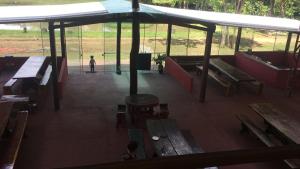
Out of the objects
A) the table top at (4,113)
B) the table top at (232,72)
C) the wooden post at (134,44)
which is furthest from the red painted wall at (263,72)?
the table top at (4,113)

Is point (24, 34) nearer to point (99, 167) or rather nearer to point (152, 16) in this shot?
point (152, 16)

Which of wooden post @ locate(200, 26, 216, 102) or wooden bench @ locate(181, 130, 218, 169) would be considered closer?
wooden bench @ locate(181, 130, 218, 169)

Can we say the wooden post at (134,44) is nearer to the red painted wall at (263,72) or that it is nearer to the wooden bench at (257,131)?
the wooden bench at (257,131)

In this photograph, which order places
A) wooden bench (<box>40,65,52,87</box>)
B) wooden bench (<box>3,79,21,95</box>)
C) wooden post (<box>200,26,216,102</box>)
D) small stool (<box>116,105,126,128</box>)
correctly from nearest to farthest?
small stool (<box>116,105,126,128</box>) < wooden bench (<box>3,79,21,95</box>) < wooden post (<box>200,26,216,102</box>) < wooden bench (<box>40,65,52,87</box>)

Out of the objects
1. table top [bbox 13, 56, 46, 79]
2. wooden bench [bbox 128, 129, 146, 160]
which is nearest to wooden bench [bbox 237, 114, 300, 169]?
wooden bench [bbox 128, 129, 146, 160]

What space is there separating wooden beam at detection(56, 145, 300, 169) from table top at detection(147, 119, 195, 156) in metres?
4.88

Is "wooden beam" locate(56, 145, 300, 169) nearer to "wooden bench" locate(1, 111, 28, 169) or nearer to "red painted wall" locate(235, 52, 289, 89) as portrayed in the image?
"wooden bench" locate(1, 111, 28, 169)

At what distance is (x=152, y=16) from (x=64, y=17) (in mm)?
2757

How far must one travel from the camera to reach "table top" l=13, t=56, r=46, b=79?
1058 centimetres

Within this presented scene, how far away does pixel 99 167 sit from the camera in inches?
40.7

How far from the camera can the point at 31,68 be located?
38.7 feet

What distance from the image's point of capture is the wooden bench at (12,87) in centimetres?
1038

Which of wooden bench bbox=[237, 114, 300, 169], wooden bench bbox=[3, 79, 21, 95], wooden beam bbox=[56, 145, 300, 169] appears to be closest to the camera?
wooden beam bbox=[56, 145, 300, 169]

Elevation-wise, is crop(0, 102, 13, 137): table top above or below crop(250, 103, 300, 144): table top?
above
